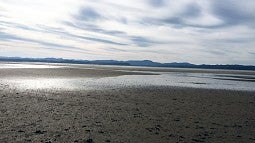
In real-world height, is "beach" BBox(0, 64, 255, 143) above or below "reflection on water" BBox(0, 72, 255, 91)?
below

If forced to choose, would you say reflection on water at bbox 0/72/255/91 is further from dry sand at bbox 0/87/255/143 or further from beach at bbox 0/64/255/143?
dry sand at bbox 0/87/255/143

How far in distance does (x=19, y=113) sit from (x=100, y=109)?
4.74 metres

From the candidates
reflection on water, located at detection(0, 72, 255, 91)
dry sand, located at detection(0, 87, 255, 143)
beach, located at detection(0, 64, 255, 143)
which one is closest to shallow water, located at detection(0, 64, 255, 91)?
reflection on water, located at detection(0, 72, 255, 91)

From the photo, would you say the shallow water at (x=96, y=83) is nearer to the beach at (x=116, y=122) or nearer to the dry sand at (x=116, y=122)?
the beach at (x=116, y=122)

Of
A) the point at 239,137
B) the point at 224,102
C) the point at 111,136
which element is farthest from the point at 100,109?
the point at 224,102

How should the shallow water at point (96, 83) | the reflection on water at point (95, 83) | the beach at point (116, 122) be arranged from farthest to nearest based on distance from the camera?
the reflection on water at point (95, 83) < the shallow water at point (96, 83) < the beach at point (116, 122)

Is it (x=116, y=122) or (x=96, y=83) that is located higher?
(x=96, y=83)

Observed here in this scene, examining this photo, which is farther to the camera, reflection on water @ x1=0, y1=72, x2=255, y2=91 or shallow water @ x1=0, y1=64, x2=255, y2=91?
reflection on water @ x1=0, y1=72, x2=255, y2=91

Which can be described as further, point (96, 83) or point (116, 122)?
point (96, 83)

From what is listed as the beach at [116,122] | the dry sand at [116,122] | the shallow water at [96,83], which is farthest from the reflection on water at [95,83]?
the dry sand at [116,122]

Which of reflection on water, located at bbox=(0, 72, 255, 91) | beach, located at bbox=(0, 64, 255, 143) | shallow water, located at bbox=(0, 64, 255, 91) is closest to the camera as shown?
beach, located at bbox=(0, 64, 255, 143)

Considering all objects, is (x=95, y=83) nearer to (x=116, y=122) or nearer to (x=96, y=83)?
(x=96, y=83)

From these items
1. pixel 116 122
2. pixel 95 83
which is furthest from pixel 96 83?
pixel 116 122

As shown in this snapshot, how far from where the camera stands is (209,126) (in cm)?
1522
